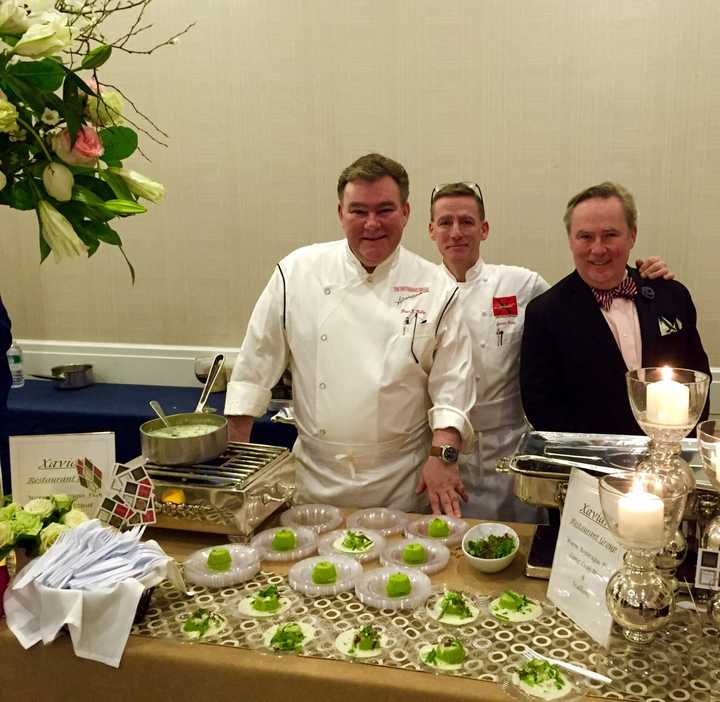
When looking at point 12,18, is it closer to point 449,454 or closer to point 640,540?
point 640,540

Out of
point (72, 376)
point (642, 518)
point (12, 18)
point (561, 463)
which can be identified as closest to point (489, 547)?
point (561, 463)

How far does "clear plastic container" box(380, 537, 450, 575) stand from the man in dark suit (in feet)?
3.28

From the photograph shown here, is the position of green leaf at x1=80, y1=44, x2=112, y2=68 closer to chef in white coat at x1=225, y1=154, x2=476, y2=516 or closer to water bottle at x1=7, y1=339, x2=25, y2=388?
chef in white coat at x1=225, y1=154, x2=476, y2=516

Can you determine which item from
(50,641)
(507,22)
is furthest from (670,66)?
(50,641)

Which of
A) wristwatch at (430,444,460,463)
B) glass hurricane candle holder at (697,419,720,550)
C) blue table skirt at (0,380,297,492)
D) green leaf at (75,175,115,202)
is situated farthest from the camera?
blue table skirt at (0,380,297,492)

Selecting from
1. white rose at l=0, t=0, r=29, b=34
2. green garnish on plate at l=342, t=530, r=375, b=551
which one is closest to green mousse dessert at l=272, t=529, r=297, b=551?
green garnish on plate at l=342, t=530, r=375, b=551

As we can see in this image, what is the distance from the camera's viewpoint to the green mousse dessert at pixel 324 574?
4.68 feet

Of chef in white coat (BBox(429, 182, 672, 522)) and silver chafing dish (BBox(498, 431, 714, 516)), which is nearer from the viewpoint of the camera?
silver chafing dish (BBox(498, 431, 714, 516))

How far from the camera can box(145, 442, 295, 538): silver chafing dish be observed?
5.23 feet

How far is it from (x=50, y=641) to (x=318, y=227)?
8.79 ft

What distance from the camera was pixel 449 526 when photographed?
1697 millimetres

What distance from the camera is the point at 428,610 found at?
1.35 metres

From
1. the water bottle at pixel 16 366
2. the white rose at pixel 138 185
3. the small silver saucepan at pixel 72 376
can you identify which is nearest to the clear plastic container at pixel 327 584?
the white rose at pixel 138 185

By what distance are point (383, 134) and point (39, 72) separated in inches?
96.7
